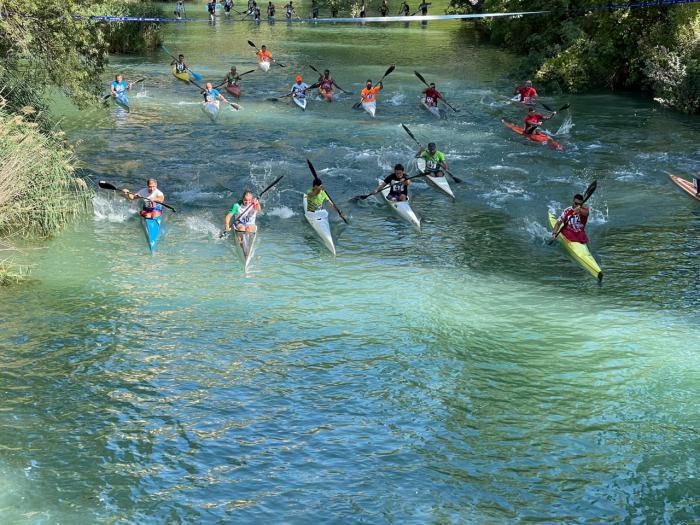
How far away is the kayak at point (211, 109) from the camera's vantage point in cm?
3072

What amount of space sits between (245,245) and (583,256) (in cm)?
728

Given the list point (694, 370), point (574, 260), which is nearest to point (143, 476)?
point (694, 370)

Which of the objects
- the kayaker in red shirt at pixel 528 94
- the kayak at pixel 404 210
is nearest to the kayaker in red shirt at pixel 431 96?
the kayaker in red shirt at pixel 528 94

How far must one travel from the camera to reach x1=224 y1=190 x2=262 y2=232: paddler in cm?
1805

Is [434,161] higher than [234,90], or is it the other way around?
[234,90]

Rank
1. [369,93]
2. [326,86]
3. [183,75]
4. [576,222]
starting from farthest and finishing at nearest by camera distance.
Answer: [183,75] → [326,86] → [369,93] → [576,222]

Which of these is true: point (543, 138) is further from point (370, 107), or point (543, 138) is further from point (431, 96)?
point (370, 107)

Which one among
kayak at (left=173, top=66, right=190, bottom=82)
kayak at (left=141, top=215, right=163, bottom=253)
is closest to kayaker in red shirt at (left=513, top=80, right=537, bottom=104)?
kayak at (left=173, top=66, right=190, bottom=82)

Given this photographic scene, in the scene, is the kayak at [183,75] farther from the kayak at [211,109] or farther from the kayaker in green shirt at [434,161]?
the kayaker in green shirt at [434,161]

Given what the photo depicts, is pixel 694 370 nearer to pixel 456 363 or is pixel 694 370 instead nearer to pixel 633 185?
pixel 456 363

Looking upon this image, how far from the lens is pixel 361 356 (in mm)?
13586

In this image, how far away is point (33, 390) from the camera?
1228cm

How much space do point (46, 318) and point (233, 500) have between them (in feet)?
20.8

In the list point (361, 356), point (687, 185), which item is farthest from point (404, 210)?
point (687, 185)
